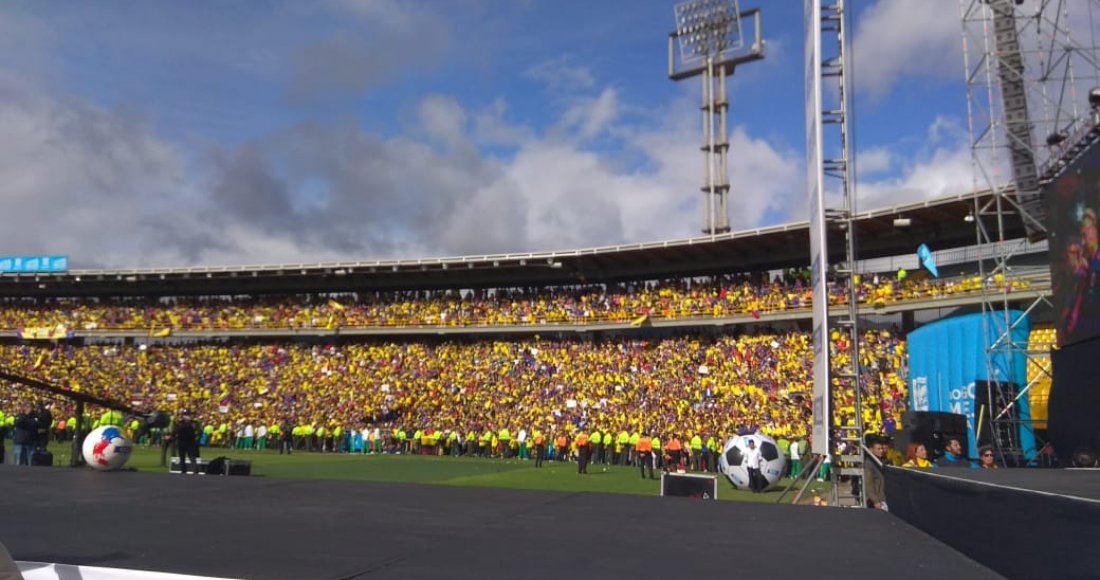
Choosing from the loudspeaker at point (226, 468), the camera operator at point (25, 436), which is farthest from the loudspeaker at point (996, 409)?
the camera operator at point (25, 436)

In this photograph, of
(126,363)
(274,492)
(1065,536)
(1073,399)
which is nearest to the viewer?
(1065,536)

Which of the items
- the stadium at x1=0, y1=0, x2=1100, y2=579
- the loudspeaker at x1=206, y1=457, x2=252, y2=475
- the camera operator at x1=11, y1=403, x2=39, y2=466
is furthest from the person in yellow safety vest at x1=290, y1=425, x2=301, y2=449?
the loudspeaker at x1=206, y1=457, x2=252, y2=475

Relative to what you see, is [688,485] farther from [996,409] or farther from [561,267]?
[561,267]

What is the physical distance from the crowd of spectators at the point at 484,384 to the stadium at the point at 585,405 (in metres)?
0.16

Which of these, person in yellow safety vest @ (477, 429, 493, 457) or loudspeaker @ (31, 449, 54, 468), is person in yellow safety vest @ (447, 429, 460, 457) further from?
loudspeaker @ (31, 449, 54, 468)

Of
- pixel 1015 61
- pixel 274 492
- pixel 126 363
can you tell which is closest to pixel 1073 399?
pixel 1015 61

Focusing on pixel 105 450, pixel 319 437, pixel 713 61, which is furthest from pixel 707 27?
pixel 105 450

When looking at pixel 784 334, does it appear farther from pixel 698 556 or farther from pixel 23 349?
pixel 23 349

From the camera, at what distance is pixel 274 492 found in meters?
8.54

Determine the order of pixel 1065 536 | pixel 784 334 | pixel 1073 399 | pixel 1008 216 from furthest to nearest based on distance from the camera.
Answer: pixel 784 334 < pixel 1008 216 < pixel 1073 399 < pixel 1065 536

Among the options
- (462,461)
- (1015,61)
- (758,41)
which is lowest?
(462,461)

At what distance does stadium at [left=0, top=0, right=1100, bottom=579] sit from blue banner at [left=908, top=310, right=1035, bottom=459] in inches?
4.1

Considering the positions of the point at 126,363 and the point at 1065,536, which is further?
the point at 126,363

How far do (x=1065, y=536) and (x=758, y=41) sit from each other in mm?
49367
